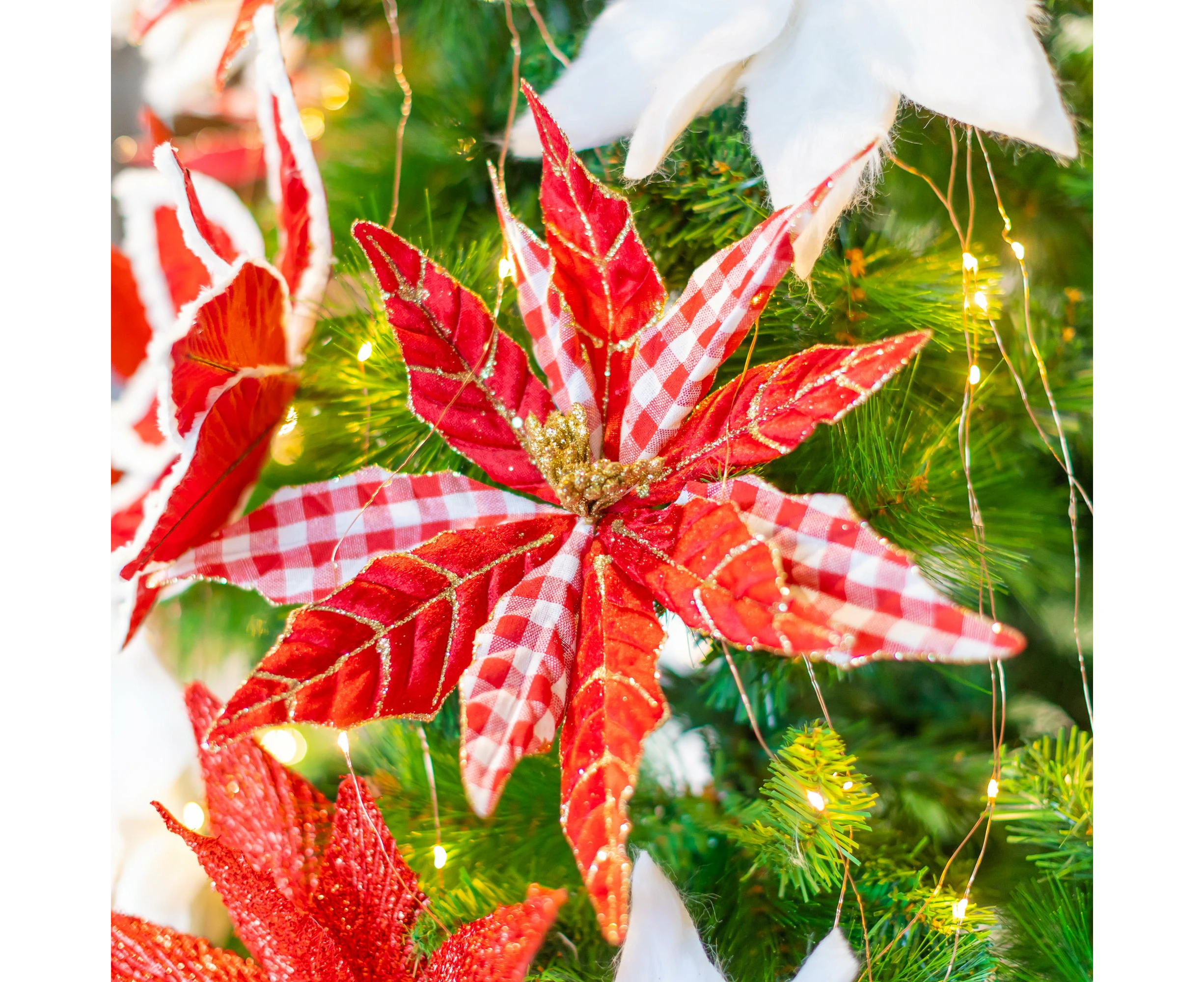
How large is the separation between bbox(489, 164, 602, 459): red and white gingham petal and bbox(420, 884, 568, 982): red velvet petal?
0.19 m

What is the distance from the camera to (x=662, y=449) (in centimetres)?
32

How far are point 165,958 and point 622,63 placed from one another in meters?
0.46

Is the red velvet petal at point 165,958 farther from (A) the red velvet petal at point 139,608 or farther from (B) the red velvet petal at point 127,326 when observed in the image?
(B) the red velvet petal at point 127,326

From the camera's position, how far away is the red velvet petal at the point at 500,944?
33cm

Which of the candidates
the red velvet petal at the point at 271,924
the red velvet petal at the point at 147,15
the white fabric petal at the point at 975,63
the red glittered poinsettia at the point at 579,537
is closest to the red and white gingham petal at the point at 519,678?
the red glittered poinsettia at the point at 579,537

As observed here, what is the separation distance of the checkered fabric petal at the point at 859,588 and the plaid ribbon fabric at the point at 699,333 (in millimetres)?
38

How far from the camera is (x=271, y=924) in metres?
0.35

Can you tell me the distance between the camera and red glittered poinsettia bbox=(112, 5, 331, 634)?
321 mm

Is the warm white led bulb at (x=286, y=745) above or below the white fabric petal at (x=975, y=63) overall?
below

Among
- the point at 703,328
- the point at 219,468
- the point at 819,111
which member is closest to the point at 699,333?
the point at 703,328

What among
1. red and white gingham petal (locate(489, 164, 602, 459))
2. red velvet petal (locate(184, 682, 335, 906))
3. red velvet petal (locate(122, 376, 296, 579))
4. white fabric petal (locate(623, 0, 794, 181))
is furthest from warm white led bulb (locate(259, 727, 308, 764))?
white fabric petal (locate(623, 0, 794, 181))
